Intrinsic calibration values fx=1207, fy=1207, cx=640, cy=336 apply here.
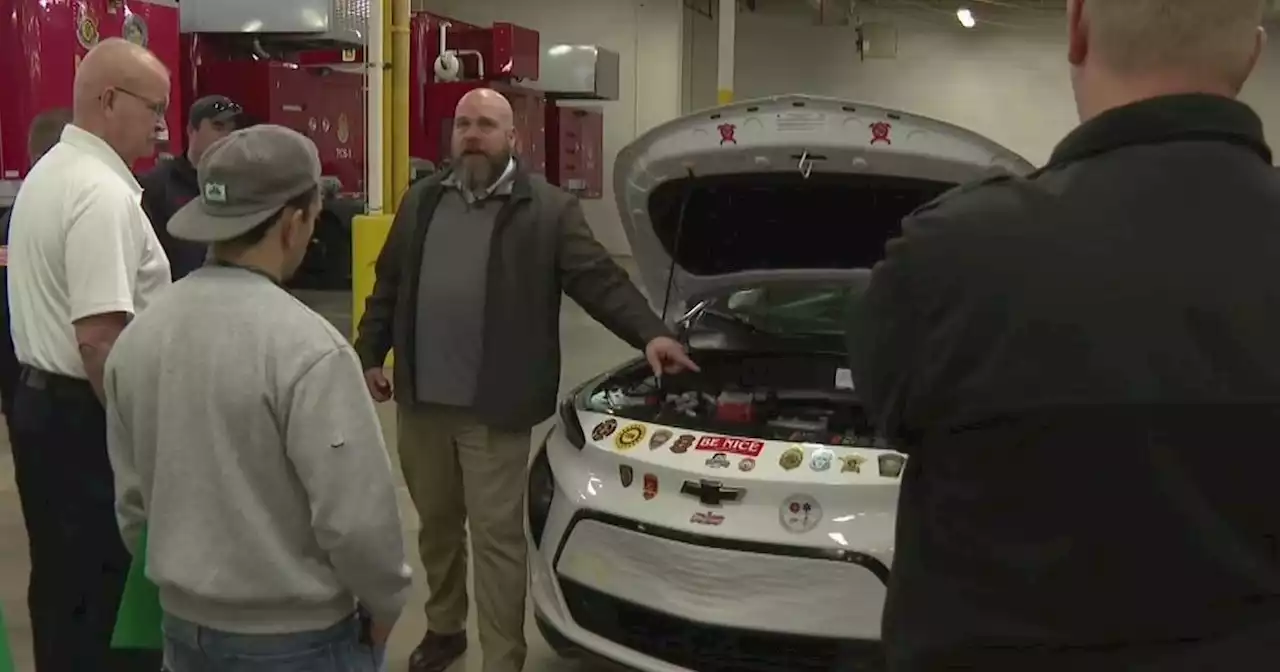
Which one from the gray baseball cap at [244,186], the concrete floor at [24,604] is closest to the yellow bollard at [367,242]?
the concrete floor at [24,604]

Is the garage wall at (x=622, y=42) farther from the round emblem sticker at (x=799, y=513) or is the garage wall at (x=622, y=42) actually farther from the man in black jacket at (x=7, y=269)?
the round emblem sticker at (x=799, y=513)

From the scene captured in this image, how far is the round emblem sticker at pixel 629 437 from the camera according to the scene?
10.0 feet

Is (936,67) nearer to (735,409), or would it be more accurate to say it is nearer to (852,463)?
(735,409)

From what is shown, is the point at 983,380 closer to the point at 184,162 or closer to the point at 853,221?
the point at 853,221

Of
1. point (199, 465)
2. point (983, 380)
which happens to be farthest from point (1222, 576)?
point (199, 465)

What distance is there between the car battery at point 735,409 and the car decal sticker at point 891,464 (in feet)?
1.51

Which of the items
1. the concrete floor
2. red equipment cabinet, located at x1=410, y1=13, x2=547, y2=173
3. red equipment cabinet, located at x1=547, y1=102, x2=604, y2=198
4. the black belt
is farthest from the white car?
red equipment cabinet, located at x1=547, y1=102, x2=604, y2=198

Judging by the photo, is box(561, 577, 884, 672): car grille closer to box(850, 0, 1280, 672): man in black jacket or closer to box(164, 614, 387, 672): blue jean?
box(164, 614, 387, 672): blue jean

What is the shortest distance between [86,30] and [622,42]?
35.9 feet

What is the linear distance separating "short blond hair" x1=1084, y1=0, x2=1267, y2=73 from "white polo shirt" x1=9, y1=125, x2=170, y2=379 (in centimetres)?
200

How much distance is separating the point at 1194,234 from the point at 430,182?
2.54 meters

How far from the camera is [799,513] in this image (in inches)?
110

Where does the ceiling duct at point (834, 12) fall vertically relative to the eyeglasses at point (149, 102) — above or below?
above

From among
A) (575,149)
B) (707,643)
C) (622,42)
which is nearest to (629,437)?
(707,643)
